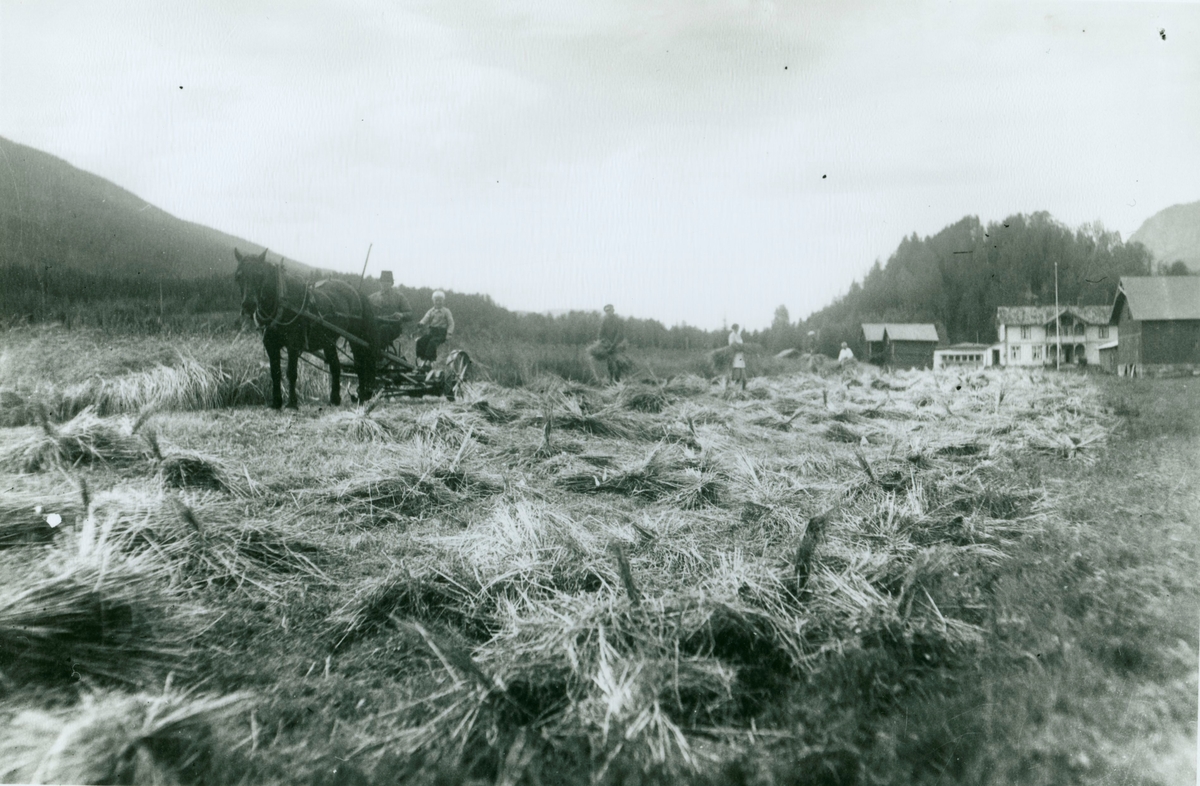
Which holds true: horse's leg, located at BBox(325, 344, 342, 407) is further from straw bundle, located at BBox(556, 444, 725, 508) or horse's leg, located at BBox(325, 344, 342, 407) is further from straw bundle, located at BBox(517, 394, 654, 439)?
straw bundle, located at BBox(556, 444, 725, 508)

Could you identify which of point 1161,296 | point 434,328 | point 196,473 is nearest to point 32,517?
point 196,473

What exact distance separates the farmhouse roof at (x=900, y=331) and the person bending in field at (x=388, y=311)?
6.12m

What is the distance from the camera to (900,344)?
826 centimetres

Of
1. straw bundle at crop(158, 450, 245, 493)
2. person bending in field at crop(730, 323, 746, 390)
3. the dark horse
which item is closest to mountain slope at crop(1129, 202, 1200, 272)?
person bending in field at crop(730, 323, 746, 390)

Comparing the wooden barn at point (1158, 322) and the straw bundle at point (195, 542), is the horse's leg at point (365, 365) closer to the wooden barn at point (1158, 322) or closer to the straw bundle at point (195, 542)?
the straw bundle at point (195, 542)

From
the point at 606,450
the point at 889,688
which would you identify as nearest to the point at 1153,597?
the point at 889,688

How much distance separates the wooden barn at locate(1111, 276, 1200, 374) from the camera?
5.89m

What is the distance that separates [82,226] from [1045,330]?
11018 millimetres

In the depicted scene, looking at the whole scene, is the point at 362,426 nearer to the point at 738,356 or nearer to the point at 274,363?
the point at 274,363

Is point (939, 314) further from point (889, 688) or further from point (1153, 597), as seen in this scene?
point (889, 688)

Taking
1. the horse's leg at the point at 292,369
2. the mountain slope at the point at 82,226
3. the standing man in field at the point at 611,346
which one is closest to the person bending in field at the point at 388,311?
the horse's leg at the point at 292,369

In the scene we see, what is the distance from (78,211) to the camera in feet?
13.7

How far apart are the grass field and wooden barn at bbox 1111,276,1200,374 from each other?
119 inches

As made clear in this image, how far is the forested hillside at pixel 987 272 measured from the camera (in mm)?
4406
